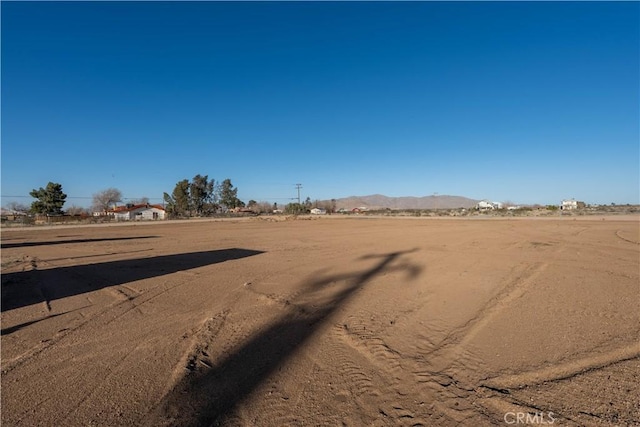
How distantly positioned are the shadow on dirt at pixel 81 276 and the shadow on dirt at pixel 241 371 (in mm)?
4628

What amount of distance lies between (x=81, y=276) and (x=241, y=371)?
23.0ft

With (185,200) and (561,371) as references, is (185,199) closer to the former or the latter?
(185,200)

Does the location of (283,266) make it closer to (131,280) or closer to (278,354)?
(131,280)

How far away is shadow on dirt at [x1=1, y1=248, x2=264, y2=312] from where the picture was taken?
6.21 meters

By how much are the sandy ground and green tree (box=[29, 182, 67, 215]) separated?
211ft

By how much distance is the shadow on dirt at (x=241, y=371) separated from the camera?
2564mm

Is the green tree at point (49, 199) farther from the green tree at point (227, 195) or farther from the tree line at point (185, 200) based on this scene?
the green tree at point (227, 195)

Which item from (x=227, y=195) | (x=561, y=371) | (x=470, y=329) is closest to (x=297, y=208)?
(x=227, y=195)

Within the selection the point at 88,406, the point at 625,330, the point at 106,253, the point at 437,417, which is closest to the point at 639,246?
Result: the point at 625,330

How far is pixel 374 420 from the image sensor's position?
2.48 metres

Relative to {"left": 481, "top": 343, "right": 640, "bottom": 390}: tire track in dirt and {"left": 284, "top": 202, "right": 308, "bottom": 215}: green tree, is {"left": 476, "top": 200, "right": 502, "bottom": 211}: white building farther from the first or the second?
{"left": 481, "top": 343, "right": 640, "bottom": 390}: tire track in dirt

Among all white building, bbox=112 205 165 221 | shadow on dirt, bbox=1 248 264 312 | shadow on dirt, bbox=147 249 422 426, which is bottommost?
shadow on dirt, bbox=147 249 422 426

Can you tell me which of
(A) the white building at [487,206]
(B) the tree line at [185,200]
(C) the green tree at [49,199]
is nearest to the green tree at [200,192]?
(B) the tree line at [185,200]

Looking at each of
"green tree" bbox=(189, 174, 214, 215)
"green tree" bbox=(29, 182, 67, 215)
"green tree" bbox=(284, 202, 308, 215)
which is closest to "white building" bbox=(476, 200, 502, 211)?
"green tree" bbox=(284, 202, 308, 215)
